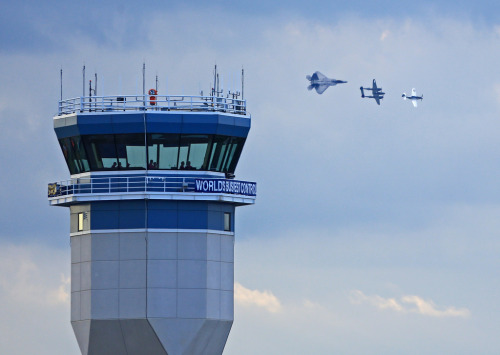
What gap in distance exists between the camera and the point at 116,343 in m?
114

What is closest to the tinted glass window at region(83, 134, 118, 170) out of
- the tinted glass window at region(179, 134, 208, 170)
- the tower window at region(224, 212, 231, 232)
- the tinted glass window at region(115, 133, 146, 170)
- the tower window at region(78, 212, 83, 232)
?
the tinted glass window at region(115, 133, 146, 170)

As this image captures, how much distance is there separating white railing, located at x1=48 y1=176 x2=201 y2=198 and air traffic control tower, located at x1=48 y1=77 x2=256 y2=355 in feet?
0.23

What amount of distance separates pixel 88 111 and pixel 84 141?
2186mm

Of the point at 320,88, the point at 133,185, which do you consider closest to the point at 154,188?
the point at 133,185

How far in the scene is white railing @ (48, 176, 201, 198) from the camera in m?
114

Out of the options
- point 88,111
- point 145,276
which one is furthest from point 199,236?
point 88,111

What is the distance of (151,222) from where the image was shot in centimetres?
11450

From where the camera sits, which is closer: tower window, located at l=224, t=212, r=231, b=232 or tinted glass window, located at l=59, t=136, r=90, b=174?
tinted glass window, located at l=59, t=136, r=90, b=174

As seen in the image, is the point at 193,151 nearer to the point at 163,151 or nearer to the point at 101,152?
the point at 163,151

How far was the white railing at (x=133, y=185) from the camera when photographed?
11450 cm

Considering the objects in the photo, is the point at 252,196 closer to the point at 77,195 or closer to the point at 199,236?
the point at 199,236

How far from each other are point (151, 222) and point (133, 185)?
2949 millimetres

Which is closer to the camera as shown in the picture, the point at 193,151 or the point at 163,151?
the point at 163,151

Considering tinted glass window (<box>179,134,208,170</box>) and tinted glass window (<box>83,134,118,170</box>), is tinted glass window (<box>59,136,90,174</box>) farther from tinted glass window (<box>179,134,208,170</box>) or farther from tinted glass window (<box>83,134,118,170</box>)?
tinted glass window (<box>179,134,208,170</box>)
